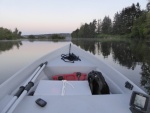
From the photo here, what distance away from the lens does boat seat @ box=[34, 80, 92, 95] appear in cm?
→ 203

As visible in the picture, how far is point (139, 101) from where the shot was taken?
59.1 inches

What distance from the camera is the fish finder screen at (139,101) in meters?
1.45

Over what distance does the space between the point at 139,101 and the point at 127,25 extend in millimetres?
53151

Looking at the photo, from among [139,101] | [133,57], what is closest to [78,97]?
[139,101]

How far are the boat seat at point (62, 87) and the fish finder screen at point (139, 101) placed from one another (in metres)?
0.62

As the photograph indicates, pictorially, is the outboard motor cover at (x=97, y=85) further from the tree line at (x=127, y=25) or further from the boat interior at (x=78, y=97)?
the tree line at (x=127, y=25)

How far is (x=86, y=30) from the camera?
78.0 metres

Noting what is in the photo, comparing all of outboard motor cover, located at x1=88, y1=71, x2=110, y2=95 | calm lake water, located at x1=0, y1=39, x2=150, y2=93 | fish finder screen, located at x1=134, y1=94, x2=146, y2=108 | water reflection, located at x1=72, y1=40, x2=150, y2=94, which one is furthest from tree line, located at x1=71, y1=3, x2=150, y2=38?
fish finder screen, located at x1=134, y1=94, x2=146, y2=108

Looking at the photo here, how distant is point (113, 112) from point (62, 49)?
12.2ft

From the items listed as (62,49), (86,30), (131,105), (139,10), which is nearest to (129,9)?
(139,10)

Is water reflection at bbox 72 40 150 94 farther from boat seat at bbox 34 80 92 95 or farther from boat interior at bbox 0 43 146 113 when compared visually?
boat seat at bbox 34 80 92 95

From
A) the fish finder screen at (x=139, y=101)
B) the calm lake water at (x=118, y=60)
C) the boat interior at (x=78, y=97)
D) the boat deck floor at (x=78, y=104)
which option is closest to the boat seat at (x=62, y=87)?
the boat interior at (x=78, y=97)

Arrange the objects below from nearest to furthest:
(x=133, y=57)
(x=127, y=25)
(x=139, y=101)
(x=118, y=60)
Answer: (x=139, y=101) < (x=118, y=60) < (x=133, y=57) < (x=127, y=25)

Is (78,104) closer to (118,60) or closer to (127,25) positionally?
(118,60)
